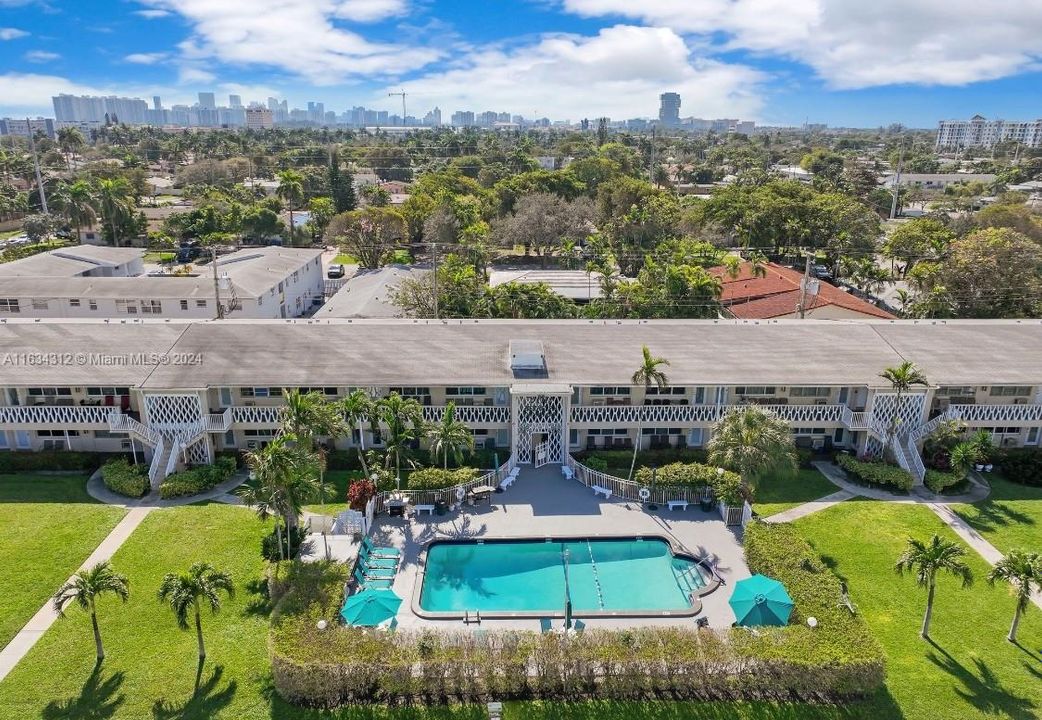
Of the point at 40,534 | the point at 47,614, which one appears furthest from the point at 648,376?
the point at 40,534

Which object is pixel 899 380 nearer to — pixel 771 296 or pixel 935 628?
pixel 935 628

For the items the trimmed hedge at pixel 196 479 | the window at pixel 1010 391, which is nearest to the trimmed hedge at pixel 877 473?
the window at pixel 1010 391

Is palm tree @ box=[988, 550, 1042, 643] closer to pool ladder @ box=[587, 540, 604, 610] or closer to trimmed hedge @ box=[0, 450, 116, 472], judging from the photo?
pool ladder @ box=[587, 540, 604, 610]

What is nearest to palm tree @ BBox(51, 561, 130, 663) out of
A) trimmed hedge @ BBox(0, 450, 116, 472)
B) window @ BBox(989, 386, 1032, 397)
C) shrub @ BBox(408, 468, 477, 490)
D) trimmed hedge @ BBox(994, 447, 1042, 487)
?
shrub @ BBox(408, 468, 477, 490)

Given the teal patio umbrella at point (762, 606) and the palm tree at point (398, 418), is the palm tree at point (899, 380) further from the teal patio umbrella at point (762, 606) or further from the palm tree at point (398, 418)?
the palm tree at point (398, 418)

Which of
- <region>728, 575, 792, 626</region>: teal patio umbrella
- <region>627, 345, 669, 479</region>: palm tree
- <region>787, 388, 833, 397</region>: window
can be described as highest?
<region>627, 345, 669, 479</region>: palm tree
